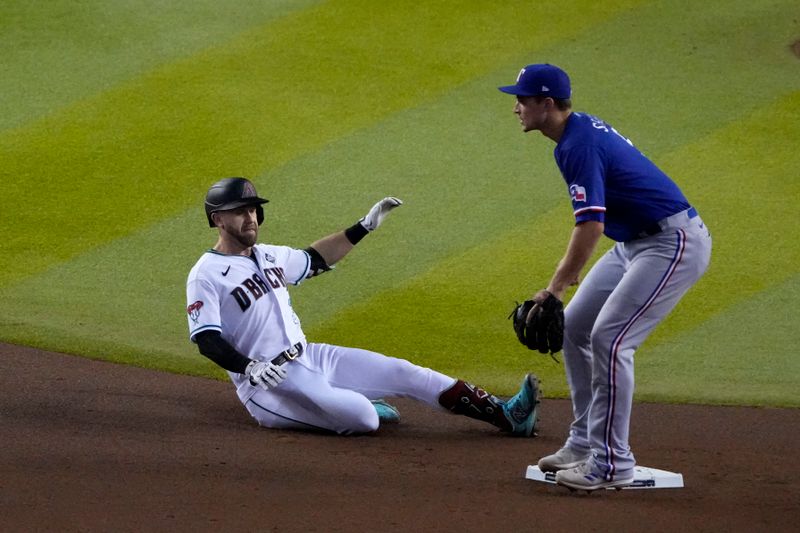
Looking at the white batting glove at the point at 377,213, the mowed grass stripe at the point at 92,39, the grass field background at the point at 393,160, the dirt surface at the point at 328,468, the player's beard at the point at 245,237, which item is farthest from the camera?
the mowed grass stripe at the point at 92,39

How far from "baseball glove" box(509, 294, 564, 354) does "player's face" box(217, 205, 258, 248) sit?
4.87 ft

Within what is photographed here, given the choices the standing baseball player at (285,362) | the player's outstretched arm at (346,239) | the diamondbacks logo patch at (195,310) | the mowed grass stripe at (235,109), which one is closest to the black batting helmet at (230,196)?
the standing baseball player at (285,362)

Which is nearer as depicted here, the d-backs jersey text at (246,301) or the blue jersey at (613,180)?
the blue jersey at (613,180)

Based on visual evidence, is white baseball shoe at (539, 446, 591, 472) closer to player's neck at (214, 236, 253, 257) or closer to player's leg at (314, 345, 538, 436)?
player's leg at (314, 345, 538, 436)

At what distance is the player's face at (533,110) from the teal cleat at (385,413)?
1694 mm

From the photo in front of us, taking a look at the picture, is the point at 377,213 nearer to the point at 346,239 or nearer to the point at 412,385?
the point at 346,239

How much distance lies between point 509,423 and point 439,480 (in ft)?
2.85

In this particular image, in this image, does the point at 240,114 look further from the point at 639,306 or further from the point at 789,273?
the point at 639,306

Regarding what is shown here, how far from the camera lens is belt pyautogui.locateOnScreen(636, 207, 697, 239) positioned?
506 centimetres

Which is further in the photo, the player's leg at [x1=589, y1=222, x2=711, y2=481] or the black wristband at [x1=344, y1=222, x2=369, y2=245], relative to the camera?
the black wristband at [x1=344, y1=222, x2=369, y2=245]

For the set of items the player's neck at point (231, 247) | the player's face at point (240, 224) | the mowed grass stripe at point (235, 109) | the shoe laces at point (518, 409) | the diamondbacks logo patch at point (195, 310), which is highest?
the mowed grass stripe at point (235, 109)

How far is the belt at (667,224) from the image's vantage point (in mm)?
5062

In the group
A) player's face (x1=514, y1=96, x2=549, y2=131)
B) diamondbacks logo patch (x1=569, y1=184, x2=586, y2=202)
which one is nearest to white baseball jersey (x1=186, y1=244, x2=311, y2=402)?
player's face (x1=514, y1=96, x2=549, y2=131)

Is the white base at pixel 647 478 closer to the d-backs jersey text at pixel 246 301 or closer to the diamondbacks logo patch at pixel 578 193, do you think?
the diamondbacks logo patch at pixel 578 193
